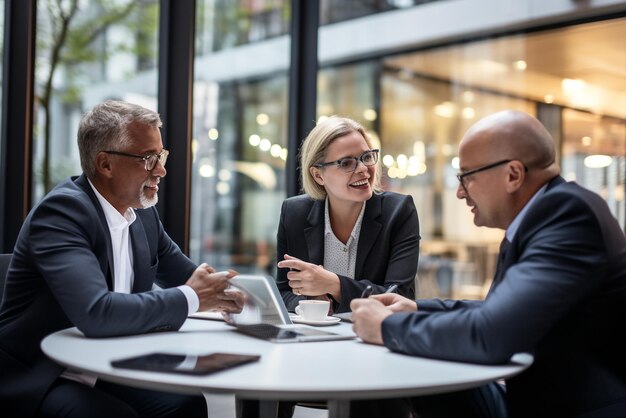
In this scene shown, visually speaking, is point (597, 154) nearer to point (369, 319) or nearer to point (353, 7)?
point (353, 7)

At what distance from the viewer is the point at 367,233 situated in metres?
2.81

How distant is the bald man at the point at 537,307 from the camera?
1.56 m

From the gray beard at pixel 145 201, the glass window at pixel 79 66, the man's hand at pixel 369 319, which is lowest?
the man's hand at pixel 369 319

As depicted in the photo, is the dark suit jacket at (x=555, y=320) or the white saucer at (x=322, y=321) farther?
the white saucer at (x=322, y=321)

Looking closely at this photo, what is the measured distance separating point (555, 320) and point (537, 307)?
0.27 feet

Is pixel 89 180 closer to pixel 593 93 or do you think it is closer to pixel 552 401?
pixel 552 401

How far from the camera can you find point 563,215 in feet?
5.36

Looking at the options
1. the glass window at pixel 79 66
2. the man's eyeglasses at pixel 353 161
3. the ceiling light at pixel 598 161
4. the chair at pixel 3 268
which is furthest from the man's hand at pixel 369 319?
the ceiling light at pixel 598 161

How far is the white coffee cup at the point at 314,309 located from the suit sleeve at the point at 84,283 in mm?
426

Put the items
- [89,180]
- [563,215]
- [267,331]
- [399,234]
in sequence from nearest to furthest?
1. [563,215]
2. [267,331]
3. [89,180]
4. [399,234]

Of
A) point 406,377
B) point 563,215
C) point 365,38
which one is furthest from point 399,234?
point 365,38

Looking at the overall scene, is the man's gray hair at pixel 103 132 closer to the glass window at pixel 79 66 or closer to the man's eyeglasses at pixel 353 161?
the man's eyeglasses at pixel 353 161

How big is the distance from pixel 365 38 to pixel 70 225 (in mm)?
5446

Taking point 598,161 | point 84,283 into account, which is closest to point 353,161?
point 84,283
